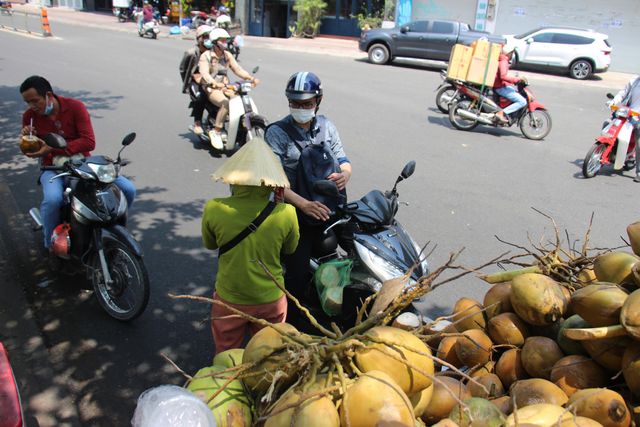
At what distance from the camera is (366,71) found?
1606cm

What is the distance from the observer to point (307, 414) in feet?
4.01

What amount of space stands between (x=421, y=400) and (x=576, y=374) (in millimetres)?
576

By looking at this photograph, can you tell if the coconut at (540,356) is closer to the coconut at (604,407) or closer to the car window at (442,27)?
the coconut at (604,407)

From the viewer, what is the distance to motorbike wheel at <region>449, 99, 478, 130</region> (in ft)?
32.4

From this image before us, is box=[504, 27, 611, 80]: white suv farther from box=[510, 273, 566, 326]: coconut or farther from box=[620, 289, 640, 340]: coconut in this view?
box=[620, 289, 640, 340]: coconut

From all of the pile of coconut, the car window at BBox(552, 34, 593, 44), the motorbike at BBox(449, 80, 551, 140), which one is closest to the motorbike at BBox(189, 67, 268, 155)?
the motorbike at BBox(449, 80, 551, 140)

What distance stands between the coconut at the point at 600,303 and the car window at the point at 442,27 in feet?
54.8

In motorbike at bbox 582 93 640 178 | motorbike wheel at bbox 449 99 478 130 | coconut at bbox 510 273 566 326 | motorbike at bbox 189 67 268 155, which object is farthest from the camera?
motorbike wheel at bbox 449 99 478 130

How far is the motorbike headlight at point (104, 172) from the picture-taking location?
156 inches

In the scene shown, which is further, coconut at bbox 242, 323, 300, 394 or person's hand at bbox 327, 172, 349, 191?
person's hand at bbox 327, 172, 349, 191

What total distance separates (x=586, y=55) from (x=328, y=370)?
18456 millimetres

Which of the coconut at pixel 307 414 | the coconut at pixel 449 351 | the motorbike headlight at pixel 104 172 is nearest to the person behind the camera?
the coconut at pixel 307 414

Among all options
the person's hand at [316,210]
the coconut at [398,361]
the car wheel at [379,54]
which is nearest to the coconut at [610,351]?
the coconut at [398,361]

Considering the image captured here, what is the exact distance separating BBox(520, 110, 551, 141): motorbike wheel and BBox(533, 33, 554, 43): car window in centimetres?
934
